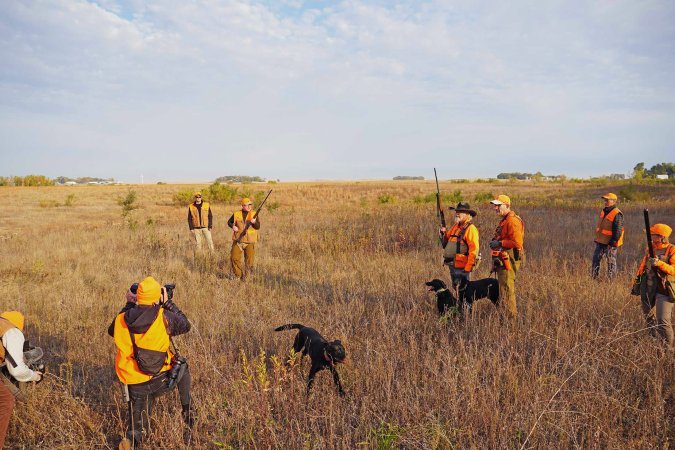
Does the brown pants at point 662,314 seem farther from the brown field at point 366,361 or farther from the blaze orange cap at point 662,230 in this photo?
the blaze orange cap at point 662,230

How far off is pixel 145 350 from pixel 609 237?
766cm

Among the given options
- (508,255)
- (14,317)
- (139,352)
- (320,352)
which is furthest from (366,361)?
(14,317)

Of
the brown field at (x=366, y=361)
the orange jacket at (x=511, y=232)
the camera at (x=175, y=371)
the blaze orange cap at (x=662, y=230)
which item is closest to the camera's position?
the brown field at (x=366, y=361)

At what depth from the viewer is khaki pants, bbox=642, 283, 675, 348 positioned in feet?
13.8

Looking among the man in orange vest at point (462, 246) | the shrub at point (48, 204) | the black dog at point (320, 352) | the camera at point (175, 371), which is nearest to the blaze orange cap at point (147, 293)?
the camera at point (175, 371)

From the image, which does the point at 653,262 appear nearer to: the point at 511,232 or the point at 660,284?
the point at 660,284

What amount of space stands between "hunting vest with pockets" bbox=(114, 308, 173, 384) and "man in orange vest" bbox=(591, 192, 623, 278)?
732 centimetres

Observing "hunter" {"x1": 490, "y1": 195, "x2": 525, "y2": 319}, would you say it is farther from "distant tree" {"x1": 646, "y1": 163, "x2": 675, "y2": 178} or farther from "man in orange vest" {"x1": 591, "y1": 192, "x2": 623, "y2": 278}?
"distant tree" {"x1": 646, "y1": 163, "x2": 675, "y2": 178}

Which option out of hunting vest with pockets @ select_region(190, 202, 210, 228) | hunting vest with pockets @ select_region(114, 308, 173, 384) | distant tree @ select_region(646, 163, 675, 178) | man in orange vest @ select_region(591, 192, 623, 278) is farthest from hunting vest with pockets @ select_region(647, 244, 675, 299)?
distant tree @ select_region(646, 163, 675, 178)

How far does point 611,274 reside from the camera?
6984mm

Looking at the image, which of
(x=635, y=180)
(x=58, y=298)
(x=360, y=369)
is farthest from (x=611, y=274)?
(x=635, y=180)

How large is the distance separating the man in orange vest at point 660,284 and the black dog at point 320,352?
10.8 feet

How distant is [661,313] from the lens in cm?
430

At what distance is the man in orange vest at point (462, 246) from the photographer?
5457 mm
